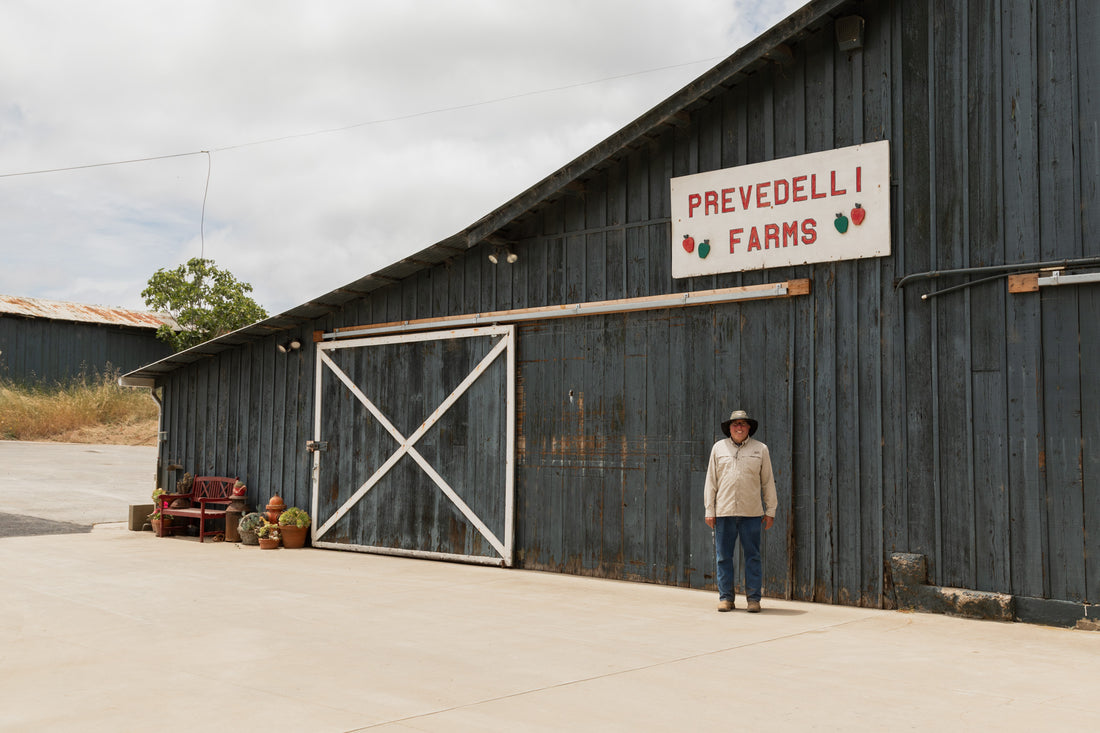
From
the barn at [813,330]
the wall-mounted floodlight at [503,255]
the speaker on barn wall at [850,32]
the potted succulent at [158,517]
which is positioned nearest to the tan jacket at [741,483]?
the barn at [813,330]

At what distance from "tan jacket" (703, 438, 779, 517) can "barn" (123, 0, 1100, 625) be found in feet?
2.47

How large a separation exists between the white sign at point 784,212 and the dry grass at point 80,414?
23756mm

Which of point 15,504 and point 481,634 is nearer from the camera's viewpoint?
point 481,634

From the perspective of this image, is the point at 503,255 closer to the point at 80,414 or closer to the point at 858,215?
the point at 858,215

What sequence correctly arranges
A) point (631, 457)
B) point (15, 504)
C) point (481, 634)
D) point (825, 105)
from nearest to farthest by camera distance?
point (481, 634)
point (825, 105)
point (631, 457)
point (15, 504)

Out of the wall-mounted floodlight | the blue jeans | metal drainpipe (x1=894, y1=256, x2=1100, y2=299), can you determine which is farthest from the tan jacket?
the wall-mounted floodlight

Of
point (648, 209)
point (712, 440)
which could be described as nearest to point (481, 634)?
point (712, 440)

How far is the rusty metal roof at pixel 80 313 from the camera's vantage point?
3059 cm

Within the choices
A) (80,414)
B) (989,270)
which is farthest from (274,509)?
(80,414)

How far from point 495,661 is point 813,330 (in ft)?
14.5

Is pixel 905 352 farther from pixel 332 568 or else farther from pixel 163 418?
pixel 163 418

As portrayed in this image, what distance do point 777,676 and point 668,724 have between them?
1.27m

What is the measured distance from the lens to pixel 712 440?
9320 millimetres

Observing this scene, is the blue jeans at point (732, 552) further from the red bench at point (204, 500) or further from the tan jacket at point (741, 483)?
the red bench at point (204, 500)
